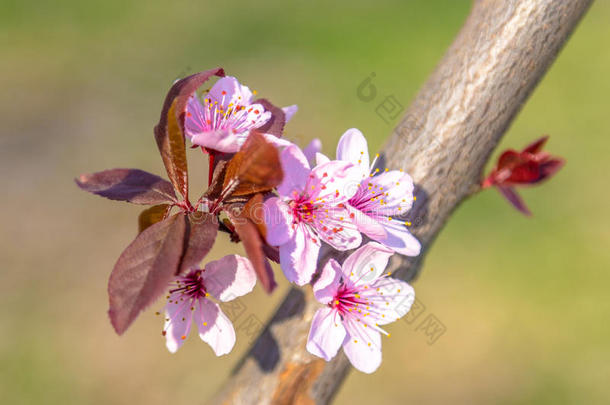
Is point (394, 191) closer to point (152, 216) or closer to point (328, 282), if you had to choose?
point (328, 282)

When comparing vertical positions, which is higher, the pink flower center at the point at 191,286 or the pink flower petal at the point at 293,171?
the pink flower petal at the point at 293,171

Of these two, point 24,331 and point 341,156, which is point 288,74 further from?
point 341,156

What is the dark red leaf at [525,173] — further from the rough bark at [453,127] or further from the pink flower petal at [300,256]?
the pink flower petal at [300,256]

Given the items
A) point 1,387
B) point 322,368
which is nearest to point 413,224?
point 322,368

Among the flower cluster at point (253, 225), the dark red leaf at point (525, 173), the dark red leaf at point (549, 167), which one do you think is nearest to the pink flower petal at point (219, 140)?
the flower cluster at point (253, 225)

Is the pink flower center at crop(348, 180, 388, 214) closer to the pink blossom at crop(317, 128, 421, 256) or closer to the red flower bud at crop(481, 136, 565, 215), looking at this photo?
the pink blossom at crop(317, 128, 421, 256)
